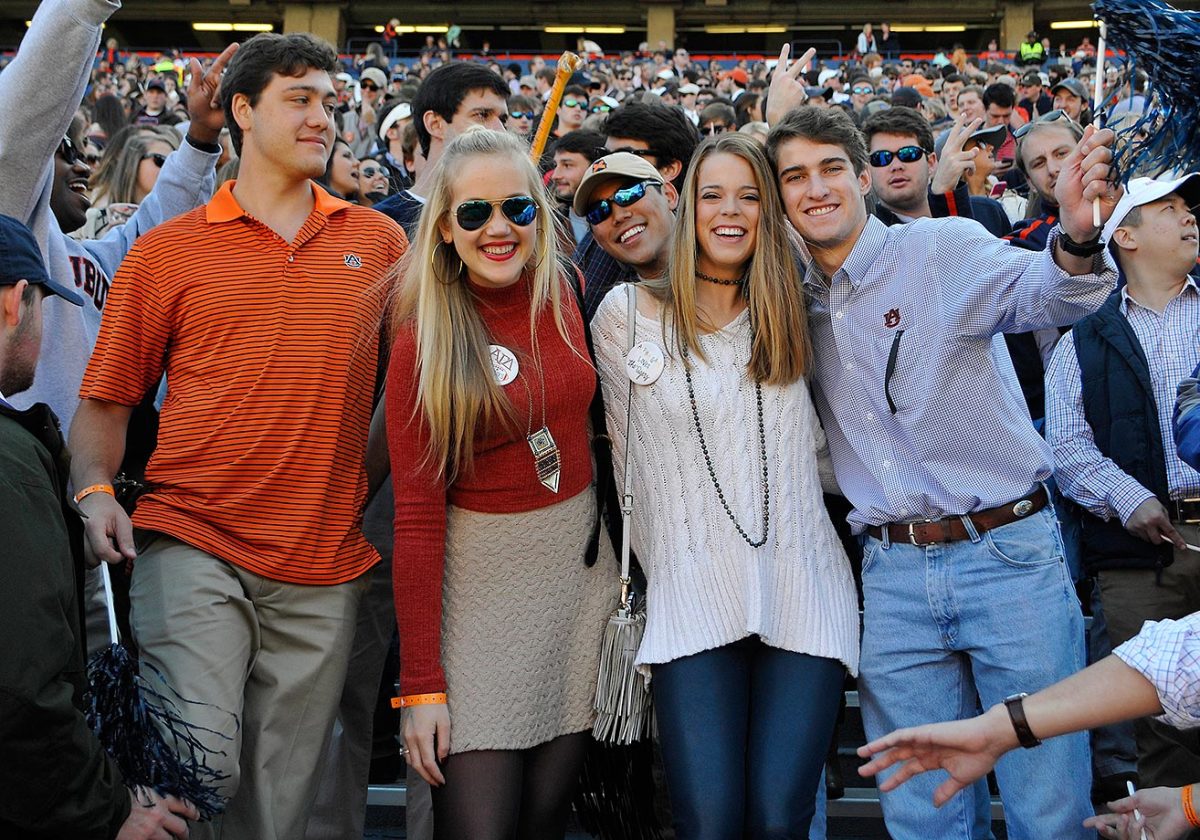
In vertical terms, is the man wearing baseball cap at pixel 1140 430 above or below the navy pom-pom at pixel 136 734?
above

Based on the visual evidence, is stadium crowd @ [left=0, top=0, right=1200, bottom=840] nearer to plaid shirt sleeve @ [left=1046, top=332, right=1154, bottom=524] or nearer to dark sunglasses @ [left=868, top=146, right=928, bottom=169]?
plaid shirt sleeve @ [left=1046, top=332, right=1154, bottom=524]

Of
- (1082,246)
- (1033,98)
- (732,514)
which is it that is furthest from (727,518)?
(1033,98)

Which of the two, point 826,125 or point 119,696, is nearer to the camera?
point 119,696

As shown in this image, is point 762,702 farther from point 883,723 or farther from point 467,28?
point 467,28

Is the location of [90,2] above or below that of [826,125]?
above

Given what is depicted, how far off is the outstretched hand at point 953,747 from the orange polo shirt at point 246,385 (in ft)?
5.50

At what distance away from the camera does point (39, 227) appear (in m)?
3.74

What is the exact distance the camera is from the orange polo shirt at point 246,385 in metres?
3.35

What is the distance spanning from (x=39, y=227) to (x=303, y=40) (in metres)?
0.99

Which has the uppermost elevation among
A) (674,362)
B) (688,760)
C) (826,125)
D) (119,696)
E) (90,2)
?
(90,2)

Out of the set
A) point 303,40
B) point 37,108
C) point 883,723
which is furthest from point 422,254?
point 883,723

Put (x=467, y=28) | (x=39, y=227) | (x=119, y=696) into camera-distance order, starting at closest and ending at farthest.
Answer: (x=119, y=696)
(x=39, y=227)
(x=467, y=28)

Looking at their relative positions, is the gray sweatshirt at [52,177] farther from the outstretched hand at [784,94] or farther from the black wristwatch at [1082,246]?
the black wristwatch at [1082,246]

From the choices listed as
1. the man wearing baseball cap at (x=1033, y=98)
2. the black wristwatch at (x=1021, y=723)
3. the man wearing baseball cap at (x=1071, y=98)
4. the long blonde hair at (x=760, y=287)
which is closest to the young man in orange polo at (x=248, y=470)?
the long blonde hair at (x=760, y=287)
